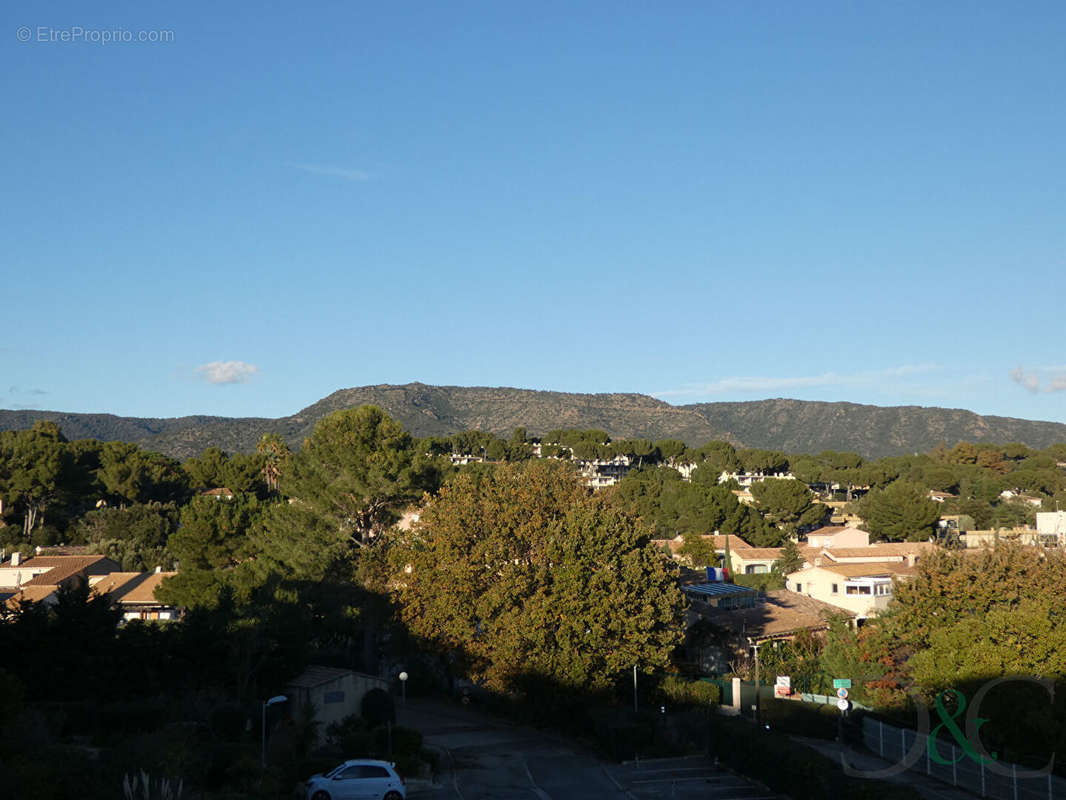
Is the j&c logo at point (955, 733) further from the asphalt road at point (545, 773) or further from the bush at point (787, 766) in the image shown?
the asphalt road at point (545, 773)

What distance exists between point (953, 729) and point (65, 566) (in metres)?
53.3

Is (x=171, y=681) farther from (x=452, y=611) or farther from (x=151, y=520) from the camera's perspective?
(x=151, y=520)

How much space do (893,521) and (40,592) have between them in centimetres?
7122

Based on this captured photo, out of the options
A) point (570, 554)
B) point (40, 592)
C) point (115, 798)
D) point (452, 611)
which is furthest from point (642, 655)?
point (40, 592)

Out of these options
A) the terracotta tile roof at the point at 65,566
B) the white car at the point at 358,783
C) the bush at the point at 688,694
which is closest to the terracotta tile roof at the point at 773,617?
the bush at the point at 688,694

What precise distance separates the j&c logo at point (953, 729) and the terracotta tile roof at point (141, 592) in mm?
37171

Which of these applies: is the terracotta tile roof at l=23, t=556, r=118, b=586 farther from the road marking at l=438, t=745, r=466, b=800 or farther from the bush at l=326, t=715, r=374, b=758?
the road marking at l=438, t=745, r=466, b=800

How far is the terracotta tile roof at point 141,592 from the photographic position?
50681 mm

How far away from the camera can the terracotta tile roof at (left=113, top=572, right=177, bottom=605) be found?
166ft

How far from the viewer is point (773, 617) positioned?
46.2 m

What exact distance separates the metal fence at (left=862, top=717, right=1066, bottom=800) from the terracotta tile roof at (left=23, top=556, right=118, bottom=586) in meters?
45.3

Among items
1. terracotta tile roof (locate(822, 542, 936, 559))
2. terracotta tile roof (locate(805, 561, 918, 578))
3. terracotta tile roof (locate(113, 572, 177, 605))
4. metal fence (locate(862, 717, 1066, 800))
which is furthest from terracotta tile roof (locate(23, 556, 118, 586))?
terracotta tile roof (locate(822, 542, 936, 559))

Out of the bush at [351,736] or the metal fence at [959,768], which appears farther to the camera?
the bush at [351,736]

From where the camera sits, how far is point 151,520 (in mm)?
77375
